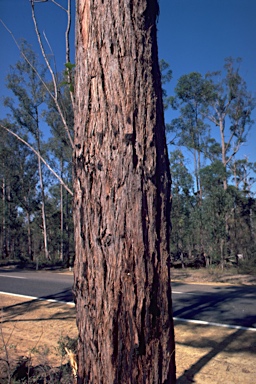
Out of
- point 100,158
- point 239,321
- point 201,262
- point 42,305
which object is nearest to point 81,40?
point 100,158

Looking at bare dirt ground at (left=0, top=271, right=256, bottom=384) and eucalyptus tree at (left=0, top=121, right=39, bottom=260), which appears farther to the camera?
eucalyptus tree at (left=0, top=121, right=39, bottom=260)

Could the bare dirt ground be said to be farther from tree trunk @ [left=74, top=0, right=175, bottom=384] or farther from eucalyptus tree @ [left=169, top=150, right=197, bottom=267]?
eucalyptus tree @ [left=169, top=150, right=197, bottom=267]

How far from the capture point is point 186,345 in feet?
19.9

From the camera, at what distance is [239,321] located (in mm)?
7461

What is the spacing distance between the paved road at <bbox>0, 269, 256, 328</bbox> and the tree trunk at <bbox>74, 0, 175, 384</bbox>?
6.14 m

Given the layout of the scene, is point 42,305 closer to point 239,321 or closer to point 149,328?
point 239,321

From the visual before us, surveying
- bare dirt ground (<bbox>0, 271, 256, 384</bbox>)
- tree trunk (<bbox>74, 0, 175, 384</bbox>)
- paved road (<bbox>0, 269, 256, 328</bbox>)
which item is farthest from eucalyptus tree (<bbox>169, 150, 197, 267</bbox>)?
tree trunk (<bbox>74, 0, 175, 384</bbox>)

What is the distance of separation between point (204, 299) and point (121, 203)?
8.88 m

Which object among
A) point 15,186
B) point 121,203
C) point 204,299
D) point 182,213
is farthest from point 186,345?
point 15,186

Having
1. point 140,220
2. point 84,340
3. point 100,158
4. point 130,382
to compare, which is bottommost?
point 130,382

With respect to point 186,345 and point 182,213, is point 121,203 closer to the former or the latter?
point 186,345

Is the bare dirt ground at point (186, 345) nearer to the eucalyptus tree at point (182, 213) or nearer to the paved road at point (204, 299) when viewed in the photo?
the paved road at point (204, 299)

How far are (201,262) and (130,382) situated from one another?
20.3 metres

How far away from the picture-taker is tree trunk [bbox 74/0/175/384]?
166cm
